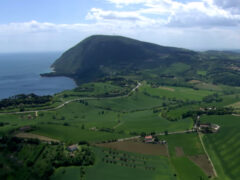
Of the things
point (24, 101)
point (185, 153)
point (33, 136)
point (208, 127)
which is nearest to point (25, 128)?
point (33, 136)

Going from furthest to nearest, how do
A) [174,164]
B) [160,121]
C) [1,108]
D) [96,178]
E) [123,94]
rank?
1. [123,94]
2. [1,108]
3. [160,121]
4. [174,164]
5. [96,178]

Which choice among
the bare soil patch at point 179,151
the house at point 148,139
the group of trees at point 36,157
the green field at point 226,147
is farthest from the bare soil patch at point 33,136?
the green field at point 226,147

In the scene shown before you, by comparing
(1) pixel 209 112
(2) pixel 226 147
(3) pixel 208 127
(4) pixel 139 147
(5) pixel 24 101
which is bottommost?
(4) pixel 139 147

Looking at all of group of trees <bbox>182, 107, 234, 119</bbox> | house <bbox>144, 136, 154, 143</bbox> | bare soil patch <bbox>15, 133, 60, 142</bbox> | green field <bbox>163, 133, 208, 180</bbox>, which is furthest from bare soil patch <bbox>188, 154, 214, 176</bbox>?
bare soil patch <bbox>15, 133, 60, 142</bbox>

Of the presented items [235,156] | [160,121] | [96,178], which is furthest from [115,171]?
[160,121]

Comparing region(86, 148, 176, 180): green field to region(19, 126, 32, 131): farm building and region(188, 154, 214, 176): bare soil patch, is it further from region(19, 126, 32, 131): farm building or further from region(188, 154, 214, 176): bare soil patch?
region(19, 126, 32, 131): farm building

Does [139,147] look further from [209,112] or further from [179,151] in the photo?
[209,112]

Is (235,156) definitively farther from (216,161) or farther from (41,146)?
(41,146)
